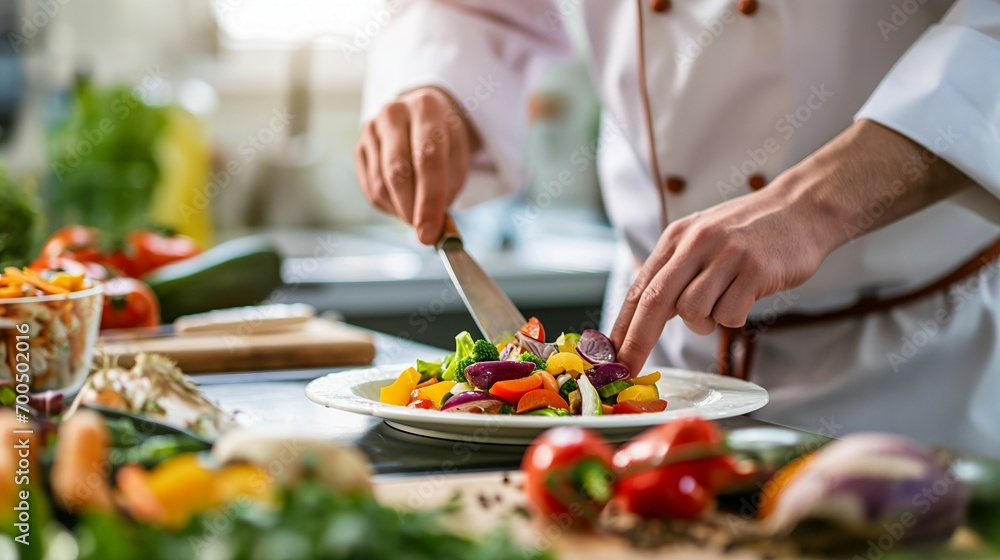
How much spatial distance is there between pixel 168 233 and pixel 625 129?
3.55 ft

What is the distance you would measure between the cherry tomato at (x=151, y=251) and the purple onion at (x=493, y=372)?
123 cm

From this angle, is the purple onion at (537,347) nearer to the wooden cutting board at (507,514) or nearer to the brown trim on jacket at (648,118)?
→ the wooden cutting board at (507,514)

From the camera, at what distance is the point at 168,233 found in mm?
2234

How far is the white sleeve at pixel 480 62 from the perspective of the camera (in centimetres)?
160

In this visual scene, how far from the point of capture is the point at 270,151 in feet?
12.2

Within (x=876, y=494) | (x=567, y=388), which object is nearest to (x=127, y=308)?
(x=567, y=388)

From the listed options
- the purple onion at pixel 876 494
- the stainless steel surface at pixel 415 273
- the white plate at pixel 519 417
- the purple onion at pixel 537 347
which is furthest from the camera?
Answer: the stainless steel surface at pixel 415 273

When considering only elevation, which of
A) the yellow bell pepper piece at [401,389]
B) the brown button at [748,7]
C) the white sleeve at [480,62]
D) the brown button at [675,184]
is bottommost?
the yellow bell pepper piece at [401,389]

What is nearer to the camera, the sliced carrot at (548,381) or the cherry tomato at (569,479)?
the cherry tomato at (569,479)

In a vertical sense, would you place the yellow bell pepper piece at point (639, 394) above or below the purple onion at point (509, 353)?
below

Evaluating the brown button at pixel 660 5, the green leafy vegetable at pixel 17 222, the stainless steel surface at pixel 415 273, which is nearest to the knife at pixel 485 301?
the brown button at pixel 660 5

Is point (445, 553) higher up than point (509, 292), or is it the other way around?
point (445, 553)

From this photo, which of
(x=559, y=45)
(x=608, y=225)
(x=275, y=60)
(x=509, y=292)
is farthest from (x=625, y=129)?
(x=275, y=60)

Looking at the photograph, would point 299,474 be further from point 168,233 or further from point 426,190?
point 168,233
